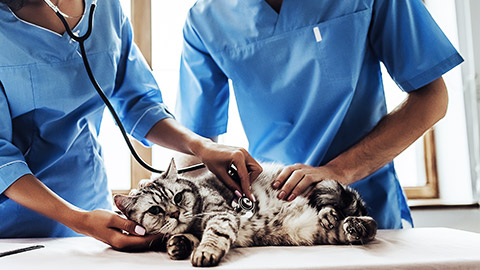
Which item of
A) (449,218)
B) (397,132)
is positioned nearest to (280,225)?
(397,132)

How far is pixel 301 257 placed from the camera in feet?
2.02

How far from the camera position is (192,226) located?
0.81 metres

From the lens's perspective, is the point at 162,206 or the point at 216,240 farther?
the point at 162,206

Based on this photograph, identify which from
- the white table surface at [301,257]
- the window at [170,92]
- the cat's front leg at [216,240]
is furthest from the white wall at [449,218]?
the cat's front leg at [216,240]

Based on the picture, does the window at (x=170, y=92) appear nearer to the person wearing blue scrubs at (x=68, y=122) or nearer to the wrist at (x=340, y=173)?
the person wearing blue scrubs at (x=68, y=122)

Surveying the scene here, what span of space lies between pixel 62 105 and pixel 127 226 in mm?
354

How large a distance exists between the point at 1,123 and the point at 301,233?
2.10 feet

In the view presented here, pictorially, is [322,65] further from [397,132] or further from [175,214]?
[175,214]

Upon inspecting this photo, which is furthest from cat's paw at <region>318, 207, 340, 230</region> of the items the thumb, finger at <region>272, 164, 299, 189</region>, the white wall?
the white wall

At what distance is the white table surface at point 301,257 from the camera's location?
0.57 m

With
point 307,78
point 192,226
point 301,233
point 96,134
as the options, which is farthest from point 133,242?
point 307,78

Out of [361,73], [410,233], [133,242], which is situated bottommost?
[410,233]

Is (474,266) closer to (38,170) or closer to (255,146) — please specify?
(255,146)

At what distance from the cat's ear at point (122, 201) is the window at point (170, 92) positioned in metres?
1.12
